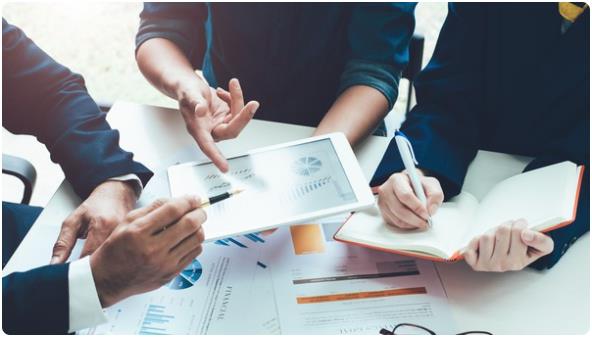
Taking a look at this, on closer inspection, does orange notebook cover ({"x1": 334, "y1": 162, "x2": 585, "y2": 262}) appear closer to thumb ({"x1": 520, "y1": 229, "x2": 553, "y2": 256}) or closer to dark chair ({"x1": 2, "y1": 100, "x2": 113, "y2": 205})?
thumb ({"x1": 520, "y1": 229, "x2": 553, "y2": 256})

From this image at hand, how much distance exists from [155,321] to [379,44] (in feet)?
2.57

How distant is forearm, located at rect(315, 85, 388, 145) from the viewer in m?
1.10

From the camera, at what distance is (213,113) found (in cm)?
112

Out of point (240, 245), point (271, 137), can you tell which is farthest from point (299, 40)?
point (240, 245)

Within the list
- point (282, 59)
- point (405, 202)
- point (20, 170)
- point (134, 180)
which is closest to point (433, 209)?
point (405, 202)

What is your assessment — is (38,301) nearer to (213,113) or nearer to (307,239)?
(307,239)

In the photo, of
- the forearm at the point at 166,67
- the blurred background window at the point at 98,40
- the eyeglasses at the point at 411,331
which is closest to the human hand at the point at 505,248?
the eyeglasses at the point at 411,331

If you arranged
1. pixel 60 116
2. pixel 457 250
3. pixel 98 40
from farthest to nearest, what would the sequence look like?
pixel 98 40, pixel 60 116, pixel 457 250

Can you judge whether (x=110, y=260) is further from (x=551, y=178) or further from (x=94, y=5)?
(x=94, y=5)

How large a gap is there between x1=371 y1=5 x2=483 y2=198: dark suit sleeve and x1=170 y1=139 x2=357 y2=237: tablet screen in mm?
179

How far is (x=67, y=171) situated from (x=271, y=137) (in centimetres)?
40

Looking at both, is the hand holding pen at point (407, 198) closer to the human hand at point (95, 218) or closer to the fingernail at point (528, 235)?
the fingernail at point (528, 235)

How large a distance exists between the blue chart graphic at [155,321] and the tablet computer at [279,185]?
13 centimetres

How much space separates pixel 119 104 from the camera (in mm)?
1175
